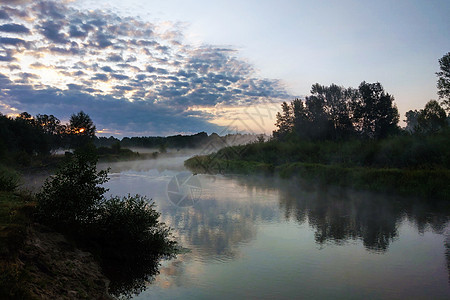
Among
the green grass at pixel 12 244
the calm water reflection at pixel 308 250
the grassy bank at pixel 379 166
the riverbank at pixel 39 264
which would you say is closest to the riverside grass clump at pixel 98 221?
the riverbank at pixel 39 264

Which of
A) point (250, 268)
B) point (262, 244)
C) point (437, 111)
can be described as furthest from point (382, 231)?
point (437, 111)

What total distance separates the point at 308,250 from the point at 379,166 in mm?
22261

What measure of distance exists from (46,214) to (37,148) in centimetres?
6863

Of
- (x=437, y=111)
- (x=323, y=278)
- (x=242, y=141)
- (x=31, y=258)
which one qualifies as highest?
(x=437, y=111)

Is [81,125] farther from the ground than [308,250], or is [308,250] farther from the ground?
[81,125]

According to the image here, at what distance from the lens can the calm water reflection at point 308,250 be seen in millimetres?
9008

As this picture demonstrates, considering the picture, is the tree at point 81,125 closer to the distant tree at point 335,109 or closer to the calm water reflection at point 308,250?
the distant tree at point 335,109

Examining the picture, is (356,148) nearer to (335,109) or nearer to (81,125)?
(335,109)

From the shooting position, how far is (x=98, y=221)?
1027 cm

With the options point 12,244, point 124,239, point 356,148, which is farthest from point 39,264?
point 356,148

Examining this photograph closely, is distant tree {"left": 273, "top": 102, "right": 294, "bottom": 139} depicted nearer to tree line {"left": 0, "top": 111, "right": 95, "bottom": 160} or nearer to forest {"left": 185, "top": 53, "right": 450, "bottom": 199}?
forest {"left": 185, "top": 53, "right": 450, "bottom": 199}

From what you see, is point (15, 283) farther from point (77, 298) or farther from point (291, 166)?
point (291, 166)

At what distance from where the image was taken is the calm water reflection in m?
9.01

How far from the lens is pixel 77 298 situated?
6875 mm
